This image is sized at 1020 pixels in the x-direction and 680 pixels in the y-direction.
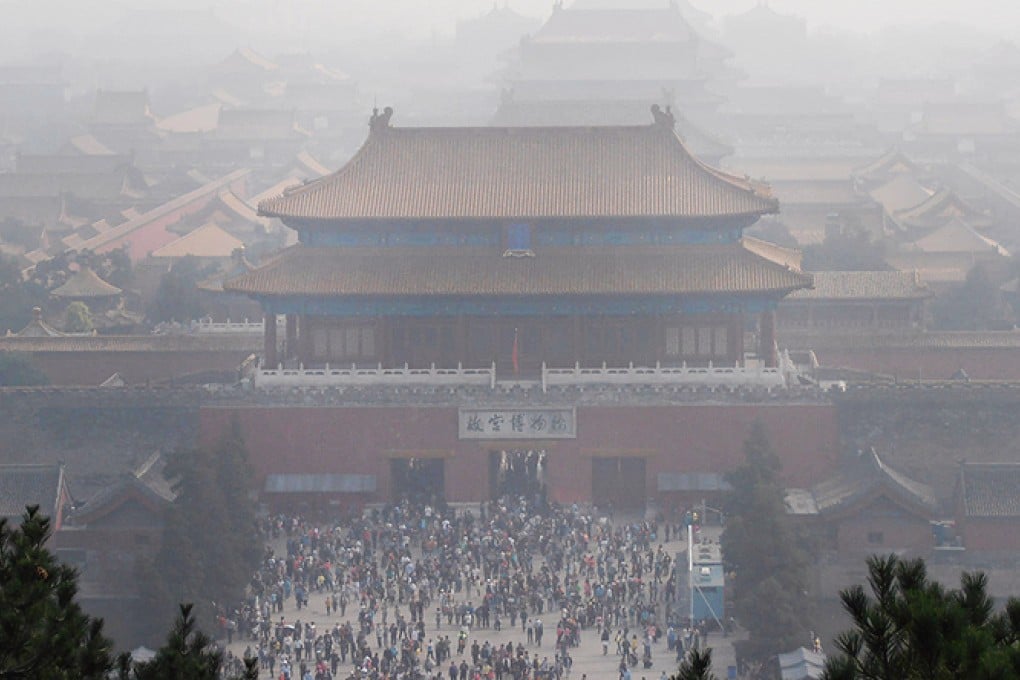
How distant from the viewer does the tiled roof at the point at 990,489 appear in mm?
39688

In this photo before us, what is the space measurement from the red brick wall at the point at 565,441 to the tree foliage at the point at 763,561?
11.1 feet

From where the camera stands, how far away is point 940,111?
3996 inches

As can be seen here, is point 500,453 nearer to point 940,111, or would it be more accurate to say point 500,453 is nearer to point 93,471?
point 93,471

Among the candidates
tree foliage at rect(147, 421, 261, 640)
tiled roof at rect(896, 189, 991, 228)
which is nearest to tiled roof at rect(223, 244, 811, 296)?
tree foliage at rect(147, 421, 261, 640)

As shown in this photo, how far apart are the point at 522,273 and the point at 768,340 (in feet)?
18.5

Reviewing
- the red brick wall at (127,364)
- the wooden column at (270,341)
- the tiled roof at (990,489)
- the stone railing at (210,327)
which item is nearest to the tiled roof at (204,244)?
the stone railing at (210,327)

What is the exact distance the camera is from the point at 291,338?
155ft

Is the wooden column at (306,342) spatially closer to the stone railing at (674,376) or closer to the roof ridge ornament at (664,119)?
the stone railing at (674,376)

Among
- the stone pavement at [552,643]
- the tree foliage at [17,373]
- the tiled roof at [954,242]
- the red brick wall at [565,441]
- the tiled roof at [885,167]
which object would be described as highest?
the tiled roof at [885,167]

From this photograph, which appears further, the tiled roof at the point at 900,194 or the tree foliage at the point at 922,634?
the tiled roof at the point at 900,194

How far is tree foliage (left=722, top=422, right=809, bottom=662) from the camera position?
34688mm

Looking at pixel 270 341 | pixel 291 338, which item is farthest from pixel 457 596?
pixel 291 338

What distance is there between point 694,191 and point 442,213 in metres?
5.64

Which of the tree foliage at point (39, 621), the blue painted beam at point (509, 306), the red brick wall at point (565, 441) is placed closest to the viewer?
the tree foliage at point (39, 621)
